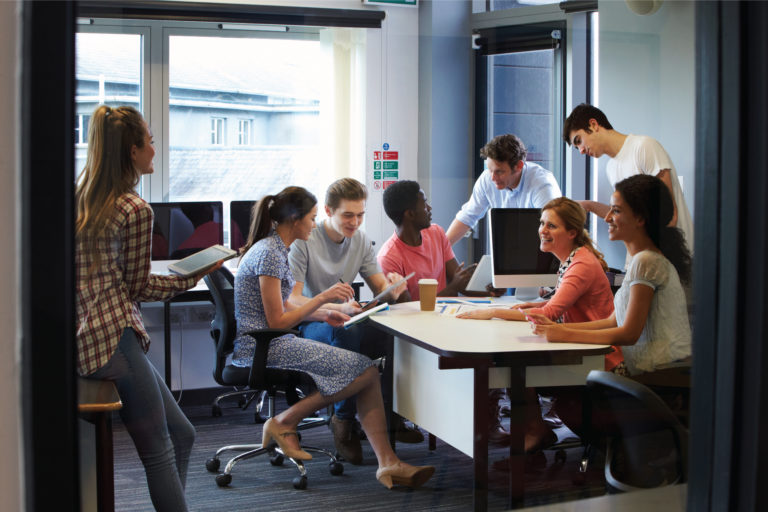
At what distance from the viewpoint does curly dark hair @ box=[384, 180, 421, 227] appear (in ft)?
8.54

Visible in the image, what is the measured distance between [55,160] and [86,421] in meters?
0.68

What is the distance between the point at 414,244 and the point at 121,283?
50.8 inches

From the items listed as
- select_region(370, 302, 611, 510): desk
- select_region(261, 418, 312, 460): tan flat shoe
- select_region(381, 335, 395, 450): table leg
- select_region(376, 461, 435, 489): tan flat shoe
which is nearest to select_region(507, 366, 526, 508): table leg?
select_region(370, 302, 611, 510): desk

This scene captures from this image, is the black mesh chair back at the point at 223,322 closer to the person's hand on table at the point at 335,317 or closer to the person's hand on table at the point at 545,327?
the person's hand on table at the point at 335,317

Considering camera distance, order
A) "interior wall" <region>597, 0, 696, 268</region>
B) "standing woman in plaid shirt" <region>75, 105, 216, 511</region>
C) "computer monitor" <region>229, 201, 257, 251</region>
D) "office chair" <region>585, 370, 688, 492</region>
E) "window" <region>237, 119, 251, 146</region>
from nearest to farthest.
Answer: "standing woman in plaid shirt" <region>75, 105, 216, 511</region> → "interior wall" <region>597, 0, 696, 268</region> → "office chair" <region>585, 370, 688, 492</region> → "window" <region>237, 119, 251, 146</region> → "computer monitor" <region>229, 201, 257, 251</region>

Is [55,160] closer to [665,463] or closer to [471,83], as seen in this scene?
[665,463]

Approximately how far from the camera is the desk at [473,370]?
89.5 inches

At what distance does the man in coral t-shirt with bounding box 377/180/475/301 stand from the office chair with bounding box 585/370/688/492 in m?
0.82

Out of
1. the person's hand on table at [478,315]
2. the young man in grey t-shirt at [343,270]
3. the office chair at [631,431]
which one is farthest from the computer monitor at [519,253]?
the office chair at [631,431]

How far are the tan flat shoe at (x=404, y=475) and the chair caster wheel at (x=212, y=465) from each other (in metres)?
0.58

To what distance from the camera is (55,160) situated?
1071 millimetres

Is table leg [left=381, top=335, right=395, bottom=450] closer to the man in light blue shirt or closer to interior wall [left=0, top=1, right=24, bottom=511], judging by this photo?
the man in light blue shirt

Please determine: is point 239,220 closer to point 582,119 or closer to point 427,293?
point 427,293

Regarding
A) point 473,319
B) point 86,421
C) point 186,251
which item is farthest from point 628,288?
point 86,421
